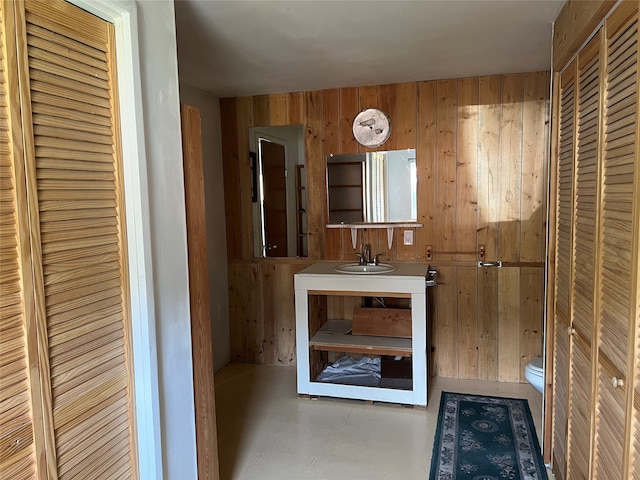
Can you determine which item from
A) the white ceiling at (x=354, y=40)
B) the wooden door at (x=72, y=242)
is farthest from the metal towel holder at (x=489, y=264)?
the wooden door at (x=72, y=242)

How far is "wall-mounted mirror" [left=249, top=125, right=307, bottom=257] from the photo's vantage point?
12.0 ft

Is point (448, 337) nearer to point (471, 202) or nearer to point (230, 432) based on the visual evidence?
point (471, 202)

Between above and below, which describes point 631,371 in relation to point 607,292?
below

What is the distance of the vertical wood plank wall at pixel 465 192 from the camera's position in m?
3.20

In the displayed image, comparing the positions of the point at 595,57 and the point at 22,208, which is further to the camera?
the point at 595,57

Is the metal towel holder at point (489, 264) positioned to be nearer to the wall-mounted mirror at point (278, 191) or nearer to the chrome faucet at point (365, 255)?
the chrome faucet at point (365, 255)

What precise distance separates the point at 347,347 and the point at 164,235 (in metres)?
1.78

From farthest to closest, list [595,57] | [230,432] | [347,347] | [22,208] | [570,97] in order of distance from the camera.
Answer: [347,347]
[230,432]
[570,97]
[595,57]
[22,208]

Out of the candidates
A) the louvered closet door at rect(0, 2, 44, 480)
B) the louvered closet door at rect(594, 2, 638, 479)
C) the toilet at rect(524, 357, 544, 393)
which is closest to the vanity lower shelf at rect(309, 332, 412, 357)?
the toilet at rect(524, 357, 544, 393)

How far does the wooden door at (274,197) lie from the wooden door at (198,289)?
1752 millimetres

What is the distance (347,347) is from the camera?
10.2ft

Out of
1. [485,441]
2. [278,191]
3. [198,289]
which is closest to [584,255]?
[485,441]

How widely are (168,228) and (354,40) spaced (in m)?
1.46

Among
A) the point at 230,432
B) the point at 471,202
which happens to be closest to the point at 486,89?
the point at 471,202
